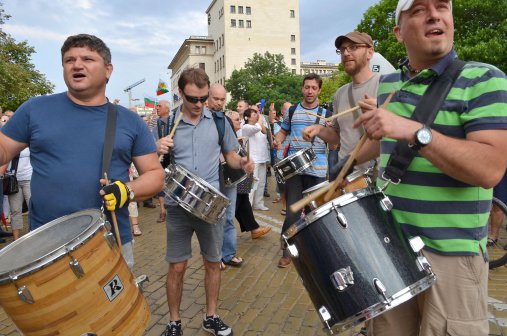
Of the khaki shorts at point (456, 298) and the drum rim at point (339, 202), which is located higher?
the drum rim at point (339, 202)

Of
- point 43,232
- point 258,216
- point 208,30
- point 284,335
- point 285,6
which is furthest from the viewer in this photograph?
point 208,30

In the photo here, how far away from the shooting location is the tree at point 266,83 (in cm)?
5269

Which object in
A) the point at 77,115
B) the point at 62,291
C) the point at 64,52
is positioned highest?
the point at 64,52

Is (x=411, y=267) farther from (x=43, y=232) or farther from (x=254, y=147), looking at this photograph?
(x=254, y=147)

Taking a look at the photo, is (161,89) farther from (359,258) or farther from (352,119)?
(359,258)

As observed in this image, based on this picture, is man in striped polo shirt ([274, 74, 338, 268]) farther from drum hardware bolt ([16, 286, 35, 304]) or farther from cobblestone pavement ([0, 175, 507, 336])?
drum hardware bolt ([16, 286, 35, 304])

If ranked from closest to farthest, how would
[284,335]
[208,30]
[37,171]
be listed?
1. [37,171]
2. [284,335]
3. [208,30]

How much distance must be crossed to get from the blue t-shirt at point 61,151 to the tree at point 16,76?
2754cm

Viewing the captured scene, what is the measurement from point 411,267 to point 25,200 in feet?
25.4

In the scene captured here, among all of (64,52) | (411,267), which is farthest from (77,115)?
(411,267)

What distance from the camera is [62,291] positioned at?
185 centimetres

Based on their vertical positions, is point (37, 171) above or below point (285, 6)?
below

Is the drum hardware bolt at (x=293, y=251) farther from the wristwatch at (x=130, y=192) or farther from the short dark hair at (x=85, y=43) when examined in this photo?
the short dark hair at (x=85, y=43)

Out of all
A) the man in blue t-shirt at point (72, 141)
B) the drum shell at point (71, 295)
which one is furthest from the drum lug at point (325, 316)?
the man in blue t-shirt at point (72, 141)
